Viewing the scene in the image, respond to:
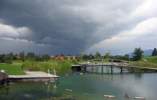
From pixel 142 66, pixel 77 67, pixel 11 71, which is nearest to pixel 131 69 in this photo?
pixel 142 66

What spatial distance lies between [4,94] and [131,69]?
115271mm

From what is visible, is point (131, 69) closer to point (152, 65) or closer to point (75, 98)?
point (152, 65)

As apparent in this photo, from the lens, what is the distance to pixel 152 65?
194750 mm

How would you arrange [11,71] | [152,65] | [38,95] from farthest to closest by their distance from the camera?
1. [152,65]
2. [11,71]
3. [38,95]

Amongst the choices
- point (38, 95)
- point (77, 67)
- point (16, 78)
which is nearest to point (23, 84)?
point (16, 78)

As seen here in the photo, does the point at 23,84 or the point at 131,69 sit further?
the point at 131,69

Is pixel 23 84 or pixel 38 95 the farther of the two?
pixel 23 84

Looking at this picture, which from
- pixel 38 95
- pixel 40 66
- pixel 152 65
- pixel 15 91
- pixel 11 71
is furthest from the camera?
pixel 152 65

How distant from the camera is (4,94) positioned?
73750 millimetres

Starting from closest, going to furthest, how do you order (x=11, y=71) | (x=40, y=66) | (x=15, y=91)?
(x=15, y=91) < (x=11, y=71) < (x=40, y=66)

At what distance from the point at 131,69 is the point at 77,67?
95.2 feet

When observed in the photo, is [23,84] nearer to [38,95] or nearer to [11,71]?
[11,71]

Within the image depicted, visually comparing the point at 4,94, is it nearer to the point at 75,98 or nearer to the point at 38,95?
the point at 38,95

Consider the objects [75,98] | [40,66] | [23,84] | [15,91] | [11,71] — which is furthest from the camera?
[40,66]
